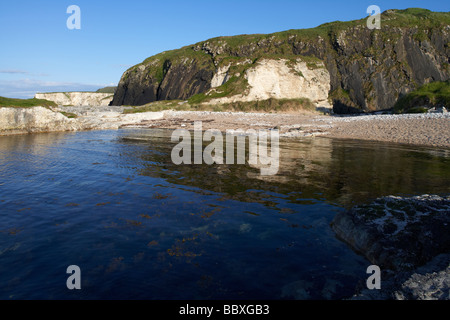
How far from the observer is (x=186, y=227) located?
7.13 meters

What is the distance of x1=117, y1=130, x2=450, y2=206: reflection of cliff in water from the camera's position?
10.0 m

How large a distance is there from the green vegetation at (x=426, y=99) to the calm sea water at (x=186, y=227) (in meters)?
28.3

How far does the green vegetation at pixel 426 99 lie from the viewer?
36.8 m

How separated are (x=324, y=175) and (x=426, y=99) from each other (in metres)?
36.0

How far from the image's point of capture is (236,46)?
99.1m

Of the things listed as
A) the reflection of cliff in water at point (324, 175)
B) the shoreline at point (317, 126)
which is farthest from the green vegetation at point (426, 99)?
the reflection of cliff in water at point (324, 175)

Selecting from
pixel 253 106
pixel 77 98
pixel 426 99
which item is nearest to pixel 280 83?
pixel 253 106

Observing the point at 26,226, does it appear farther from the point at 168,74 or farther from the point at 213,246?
the point at 168,74

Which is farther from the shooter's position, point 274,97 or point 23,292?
point 274,97

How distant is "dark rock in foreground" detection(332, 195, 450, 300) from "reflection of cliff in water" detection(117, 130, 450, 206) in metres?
1.89

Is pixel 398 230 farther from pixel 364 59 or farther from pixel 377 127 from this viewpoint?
pixel 364 59

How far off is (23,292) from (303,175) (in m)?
10.6

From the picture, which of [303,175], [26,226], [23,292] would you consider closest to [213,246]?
[23,292]
